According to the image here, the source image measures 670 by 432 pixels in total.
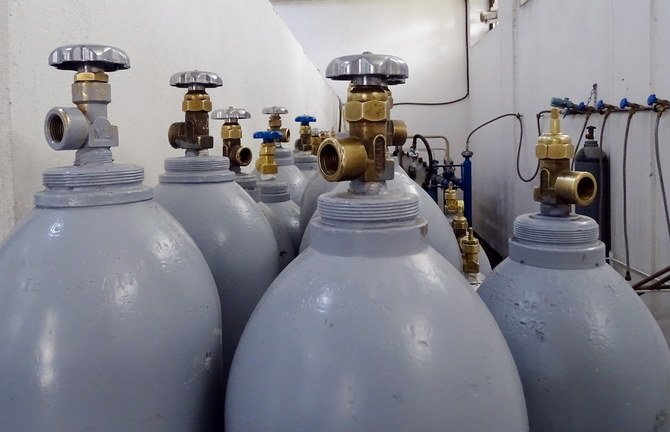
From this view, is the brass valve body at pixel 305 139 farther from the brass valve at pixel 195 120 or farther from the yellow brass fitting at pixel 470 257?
the brass valve at pixel 195 120

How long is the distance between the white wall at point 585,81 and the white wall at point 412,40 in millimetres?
954

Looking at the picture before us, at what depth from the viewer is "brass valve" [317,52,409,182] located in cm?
40

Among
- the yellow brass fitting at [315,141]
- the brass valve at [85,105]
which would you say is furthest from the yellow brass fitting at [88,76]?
the yellow brass fitting at [315,141]

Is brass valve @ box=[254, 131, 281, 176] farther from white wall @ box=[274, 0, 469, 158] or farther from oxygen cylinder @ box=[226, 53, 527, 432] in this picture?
white wall @ box=[274, 0, 469, 158]

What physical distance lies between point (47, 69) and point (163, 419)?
395mm

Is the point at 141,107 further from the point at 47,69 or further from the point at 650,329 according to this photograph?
the point at 650,329

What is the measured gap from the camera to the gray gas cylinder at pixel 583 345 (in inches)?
19.1

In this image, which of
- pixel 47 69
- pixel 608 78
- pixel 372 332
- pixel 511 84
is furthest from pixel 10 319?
pixel 511 84

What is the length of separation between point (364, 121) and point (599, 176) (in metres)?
2.07

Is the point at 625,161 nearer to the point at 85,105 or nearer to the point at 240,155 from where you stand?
the point at 240,155

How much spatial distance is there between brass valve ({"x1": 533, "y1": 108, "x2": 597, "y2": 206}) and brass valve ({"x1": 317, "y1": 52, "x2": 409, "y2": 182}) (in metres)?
0.22

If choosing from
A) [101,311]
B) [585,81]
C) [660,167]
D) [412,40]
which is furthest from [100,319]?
[412,40]

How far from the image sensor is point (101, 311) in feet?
1.18

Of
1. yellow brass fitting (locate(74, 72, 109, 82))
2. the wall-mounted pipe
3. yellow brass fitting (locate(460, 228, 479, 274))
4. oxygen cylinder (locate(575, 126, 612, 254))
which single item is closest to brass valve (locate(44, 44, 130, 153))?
yellow brass fitting (locate(74, 72, 109, 82))
